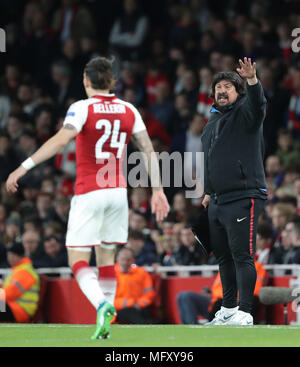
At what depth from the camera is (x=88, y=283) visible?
275 inches

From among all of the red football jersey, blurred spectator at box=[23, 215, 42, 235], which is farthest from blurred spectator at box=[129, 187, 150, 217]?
the red football jersey

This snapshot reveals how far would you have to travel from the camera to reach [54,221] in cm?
1442

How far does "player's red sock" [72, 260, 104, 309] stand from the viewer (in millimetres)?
6875

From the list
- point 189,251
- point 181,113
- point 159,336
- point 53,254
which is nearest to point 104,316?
point 159,336

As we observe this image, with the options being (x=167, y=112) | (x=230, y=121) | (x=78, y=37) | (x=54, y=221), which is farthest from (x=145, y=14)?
(x=230, y=121)

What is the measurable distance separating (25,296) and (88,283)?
5.35m

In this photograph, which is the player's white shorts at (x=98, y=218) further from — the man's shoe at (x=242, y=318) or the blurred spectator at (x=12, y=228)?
the blurred spectator at (x=12, y=228)

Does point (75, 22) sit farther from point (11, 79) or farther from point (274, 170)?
point (274, 170)

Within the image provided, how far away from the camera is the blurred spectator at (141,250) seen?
12359 millimetres

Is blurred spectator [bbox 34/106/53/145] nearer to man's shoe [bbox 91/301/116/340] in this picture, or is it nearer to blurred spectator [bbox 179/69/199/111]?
blurred spectator [bbox 179/69/199/111]

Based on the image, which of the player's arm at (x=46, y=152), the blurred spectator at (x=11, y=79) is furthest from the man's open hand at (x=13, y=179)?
the blurred spectator at (x=11, y=79)

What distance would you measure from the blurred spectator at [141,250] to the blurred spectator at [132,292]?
516mm

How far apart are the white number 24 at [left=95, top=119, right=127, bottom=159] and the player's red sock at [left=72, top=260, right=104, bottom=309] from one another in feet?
2.75
